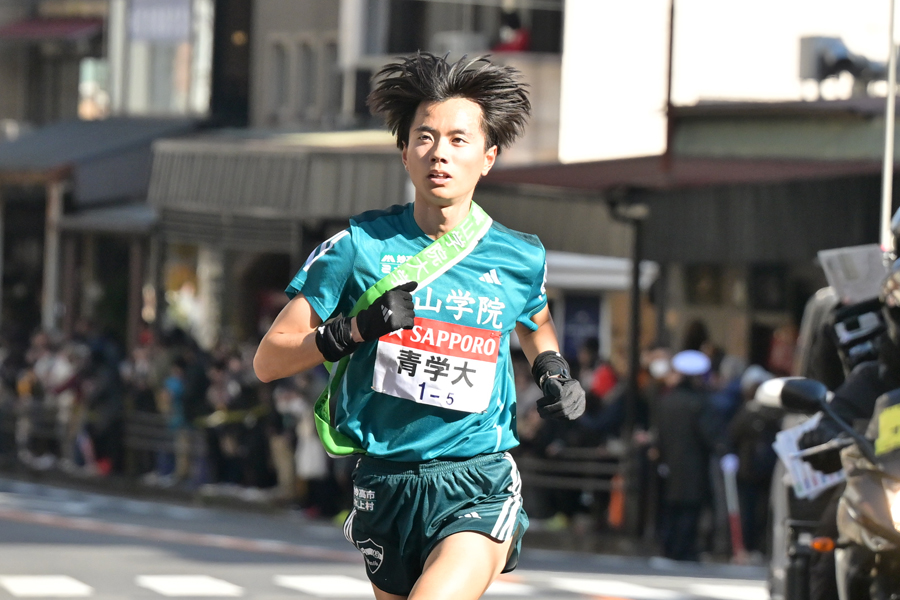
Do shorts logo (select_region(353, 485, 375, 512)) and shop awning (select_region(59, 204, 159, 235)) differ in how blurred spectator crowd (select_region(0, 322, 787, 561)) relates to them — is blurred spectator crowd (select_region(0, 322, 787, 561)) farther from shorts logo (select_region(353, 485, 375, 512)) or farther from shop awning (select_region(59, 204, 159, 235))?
shorts logo (select_region(353, 485, 375, 512))

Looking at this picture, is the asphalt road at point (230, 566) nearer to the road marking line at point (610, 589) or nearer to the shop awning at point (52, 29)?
the road marking line at point (610, 589)

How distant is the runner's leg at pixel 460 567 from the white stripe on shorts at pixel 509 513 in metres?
0.03

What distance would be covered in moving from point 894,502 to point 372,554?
1611mm

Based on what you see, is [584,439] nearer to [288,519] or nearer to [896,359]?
[288,519]

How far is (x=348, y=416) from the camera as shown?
5.00 meters

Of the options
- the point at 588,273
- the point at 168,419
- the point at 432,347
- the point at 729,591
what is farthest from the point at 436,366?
the point at 588,273

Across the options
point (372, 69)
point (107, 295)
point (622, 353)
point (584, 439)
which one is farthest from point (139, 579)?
point (107, 295)

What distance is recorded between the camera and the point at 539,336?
5.25 m

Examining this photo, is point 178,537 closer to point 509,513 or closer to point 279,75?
point 509,513

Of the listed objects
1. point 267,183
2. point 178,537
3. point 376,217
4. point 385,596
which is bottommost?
point 178,537

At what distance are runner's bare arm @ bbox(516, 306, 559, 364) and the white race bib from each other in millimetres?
285

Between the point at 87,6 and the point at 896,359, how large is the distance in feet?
113

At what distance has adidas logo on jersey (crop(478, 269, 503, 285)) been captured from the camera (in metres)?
5.00

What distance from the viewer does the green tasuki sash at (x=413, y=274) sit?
4.91 meters
